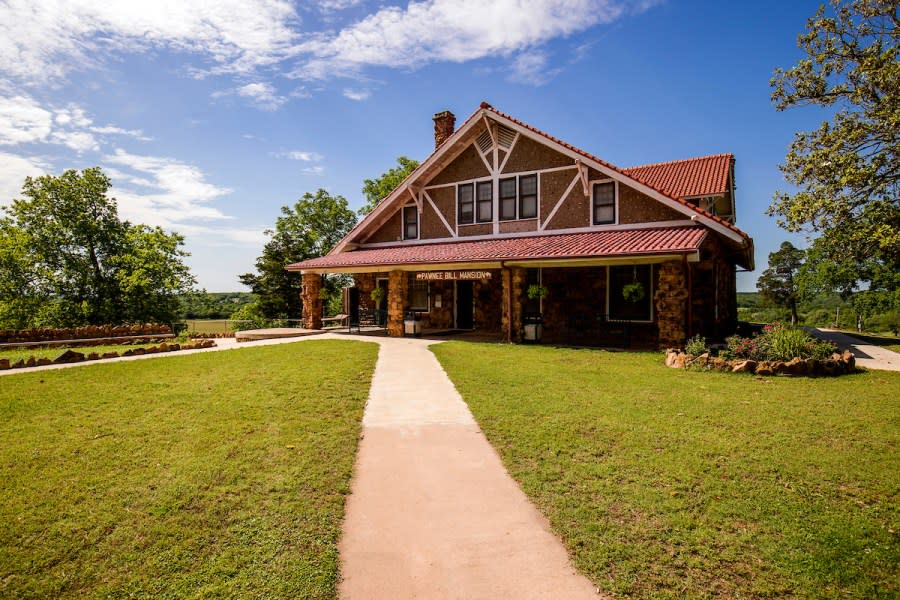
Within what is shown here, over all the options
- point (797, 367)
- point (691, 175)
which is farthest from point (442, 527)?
point (691, 175)

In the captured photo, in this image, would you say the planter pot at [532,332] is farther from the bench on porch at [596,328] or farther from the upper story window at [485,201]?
the upper story window at [485,201]

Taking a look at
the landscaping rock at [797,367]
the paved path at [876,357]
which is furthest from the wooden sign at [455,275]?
the paved path at [876,357]

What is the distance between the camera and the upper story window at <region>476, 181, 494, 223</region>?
1733 cm

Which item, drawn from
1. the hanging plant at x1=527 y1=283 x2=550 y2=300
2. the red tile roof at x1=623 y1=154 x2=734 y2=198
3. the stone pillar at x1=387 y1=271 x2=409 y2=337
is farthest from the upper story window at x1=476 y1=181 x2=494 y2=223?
the red tile roof at x1=623 y1=154 x2=734 y2=198

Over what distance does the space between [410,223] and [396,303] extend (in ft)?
14.9

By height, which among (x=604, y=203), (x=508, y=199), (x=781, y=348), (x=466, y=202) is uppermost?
(x=466, y=202)

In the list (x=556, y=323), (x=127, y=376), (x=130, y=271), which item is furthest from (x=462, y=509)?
(x=130, y=271)

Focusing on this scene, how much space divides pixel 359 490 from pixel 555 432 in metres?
2.53

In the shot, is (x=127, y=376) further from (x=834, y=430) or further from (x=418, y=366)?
(x=834, y=430)

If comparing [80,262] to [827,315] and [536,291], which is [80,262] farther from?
[827,315]

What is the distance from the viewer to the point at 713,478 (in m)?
4.21

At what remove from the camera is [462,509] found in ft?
12.2

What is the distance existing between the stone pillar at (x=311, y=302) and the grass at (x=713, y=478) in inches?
520

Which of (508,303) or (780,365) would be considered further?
(508,303)
